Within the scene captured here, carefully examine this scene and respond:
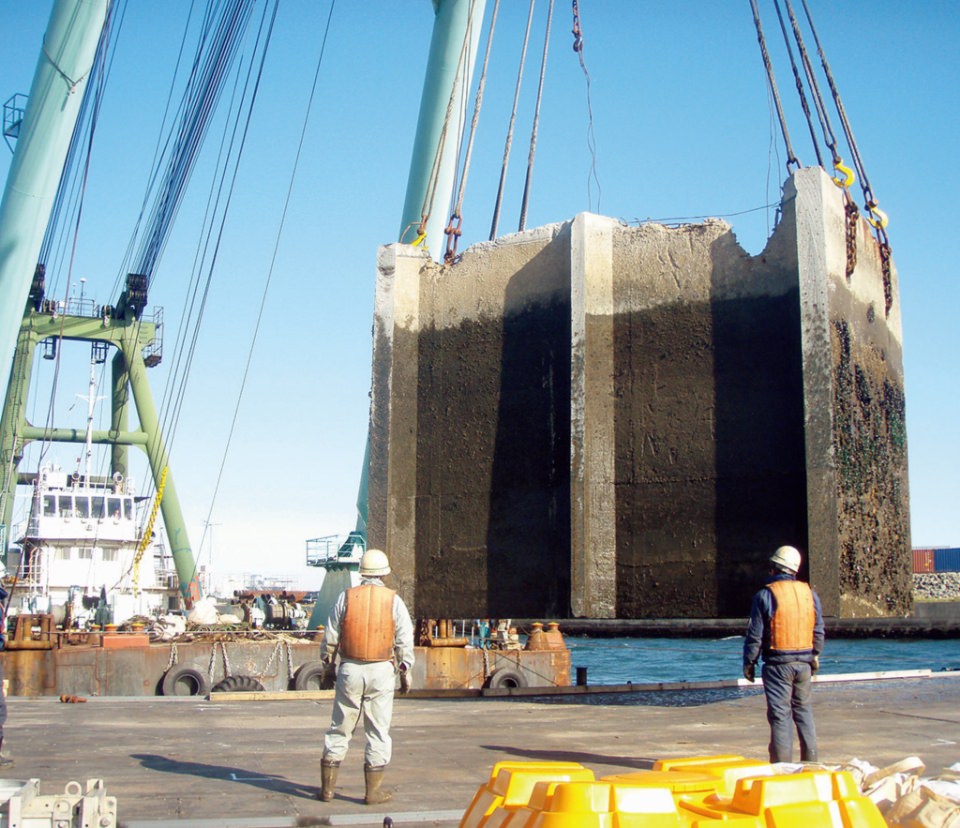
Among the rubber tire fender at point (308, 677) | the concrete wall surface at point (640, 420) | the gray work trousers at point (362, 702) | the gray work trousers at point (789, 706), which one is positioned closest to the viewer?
the gray work trousers at point (362, 702)

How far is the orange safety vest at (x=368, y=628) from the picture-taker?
627 centimetres

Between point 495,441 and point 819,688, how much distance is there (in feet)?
17.6

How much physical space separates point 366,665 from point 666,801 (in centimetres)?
285

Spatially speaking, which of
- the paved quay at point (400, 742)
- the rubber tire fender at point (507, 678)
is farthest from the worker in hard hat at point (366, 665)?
the rubber tire fender at point (507, 678)

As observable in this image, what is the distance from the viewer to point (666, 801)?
3744 millimetres

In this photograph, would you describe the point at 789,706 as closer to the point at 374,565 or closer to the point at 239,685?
the point at 374,565

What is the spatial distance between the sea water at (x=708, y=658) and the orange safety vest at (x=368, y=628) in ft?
79.7

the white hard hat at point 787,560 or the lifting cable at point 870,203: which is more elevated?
the lifting cable at point 870,203

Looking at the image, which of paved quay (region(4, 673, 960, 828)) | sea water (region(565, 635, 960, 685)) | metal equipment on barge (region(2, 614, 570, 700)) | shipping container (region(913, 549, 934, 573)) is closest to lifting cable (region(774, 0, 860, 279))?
paved quay (region(4, 673, 960, 828))

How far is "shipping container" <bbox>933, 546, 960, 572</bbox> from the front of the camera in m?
91.4

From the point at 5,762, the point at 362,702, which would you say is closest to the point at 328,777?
the point at 362,702

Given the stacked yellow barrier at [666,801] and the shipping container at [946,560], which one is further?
Result: the shipping container at [946,560]

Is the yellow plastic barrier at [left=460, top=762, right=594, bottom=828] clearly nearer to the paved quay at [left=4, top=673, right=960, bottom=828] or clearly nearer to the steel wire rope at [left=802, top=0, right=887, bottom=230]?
the paved quay at [left=4, top=673, right=960, bottom=828]

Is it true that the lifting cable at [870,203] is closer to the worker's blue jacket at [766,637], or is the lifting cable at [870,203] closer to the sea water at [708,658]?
the worker's blue jacket at [766,637]
